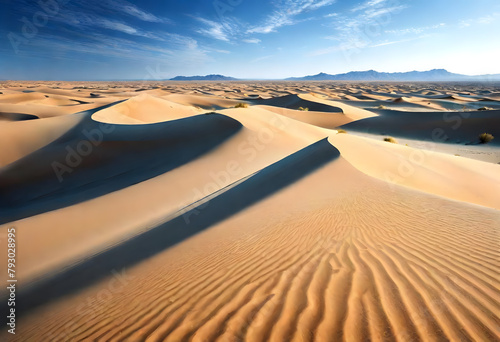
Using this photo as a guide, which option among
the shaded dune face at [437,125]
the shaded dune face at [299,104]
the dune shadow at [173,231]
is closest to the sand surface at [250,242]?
the dune shadow at [173,231]

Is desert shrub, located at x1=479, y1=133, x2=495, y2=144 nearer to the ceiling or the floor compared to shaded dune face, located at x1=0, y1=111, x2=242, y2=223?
nearer to the floor

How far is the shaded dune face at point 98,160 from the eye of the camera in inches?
352

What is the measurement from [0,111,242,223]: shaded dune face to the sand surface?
89 mm

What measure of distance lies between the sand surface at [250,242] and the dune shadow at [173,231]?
4 cm

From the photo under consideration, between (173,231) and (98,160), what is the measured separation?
8.76 metres

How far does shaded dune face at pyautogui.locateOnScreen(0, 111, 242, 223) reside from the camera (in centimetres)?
893

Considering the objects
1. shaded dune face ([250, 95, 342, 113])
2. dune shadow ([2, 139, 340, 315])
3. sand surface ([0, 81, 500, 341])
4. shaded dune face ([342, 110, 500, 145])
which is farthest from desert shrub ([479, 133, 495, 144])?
dune shadow ([2, 139, 340, 315])

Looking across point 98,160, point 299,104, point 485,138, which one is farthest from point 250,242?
point 299,104

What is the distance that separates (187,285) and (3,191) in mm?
11174

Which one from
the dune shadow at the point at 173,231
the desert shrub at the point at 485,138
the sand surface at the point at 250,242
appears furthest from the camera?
the desert shrub at the point at 485,138

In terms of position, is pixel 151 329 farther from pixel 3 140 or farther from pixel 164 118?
pixel 164 118

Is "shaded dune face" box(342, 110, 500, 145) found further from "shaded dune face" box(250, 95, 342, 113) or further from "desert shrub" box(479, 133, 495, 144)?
"shaded dune face" box(250, 95, 342, 113)

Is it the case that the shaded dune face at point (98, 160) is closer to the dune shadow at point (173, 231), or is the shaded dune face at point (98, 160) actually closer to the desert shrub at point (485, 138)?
the dune shadow at point (173, 231)

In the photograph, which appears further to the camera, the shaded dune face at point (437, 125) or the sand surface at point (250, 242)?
the shaded dune face at point (437, 125)
